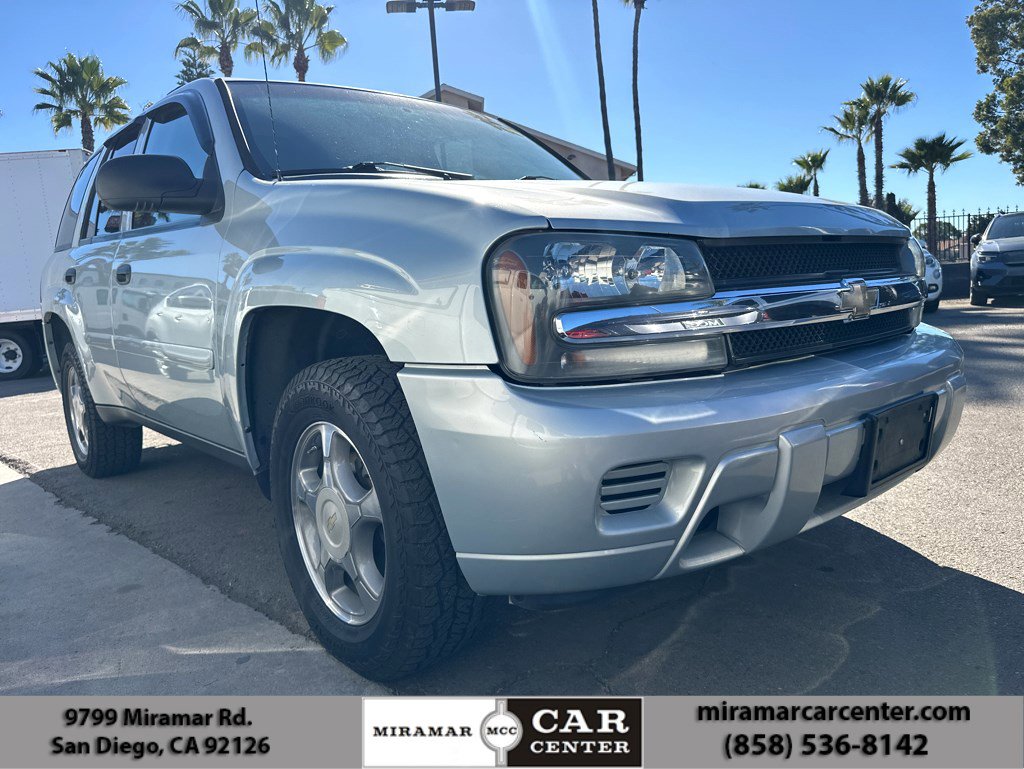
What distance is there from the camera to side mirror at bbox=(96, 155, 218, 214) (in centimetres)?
255

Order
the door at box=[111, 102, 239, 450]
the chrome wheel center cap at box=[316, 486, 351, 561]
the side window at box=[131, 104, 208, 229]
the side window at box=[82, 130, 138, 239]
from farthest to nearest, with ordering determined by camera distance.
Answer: the side window at box=[82, 130, 138, 239]
the side window at box=[131, 104, 208, 229]
the door at box=[111, 102, 239, 450]
the chrome wheel center cap at box=[316, 486, 351, 561]

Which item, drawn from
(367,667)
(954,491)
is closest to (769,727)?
(367,667)

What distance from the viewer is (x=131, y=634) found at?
8.25 feet

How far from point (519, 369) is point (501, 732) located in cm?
78

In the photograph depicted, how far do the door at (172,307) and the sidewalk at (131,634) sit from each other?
538 mm

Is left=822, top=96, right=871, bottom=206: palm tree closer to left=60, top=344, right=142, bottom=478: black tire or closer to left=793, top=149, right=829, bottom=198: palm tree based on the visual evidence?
left=793, top=149, right=829, bottom=198: palm tree

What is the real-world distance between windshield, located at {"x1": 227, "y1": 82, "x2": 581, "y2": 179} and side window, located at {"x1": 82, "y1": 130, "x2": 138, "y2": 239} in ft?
3.50

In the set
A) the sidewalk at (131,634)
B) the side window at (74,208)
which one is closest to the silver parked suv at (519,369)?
the sidewalk at (131,634)

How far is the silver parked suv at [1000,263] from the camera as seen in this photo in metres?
11.6

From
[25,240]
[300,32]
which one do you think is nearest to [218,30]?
[300,32]

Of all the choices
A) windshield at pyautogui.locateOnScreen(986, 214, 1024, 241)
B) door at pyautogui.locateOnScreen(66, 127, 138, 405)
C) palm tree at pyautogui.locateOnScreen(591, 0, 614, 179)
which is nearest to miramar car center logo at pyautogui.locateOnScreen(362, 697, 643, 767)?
door at pyautogui.locateOnScreen(66, 127, 138, 405)

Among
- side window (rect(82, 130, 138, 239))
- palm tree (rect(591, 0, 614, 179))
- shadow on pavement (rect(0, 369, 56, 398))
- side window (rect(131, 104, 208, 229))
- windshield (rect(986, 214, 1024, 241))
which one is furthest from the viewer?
palm tree (rect(591, 0, 614, 179))

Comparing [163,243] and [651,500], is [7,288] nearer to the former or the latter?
[163,243]

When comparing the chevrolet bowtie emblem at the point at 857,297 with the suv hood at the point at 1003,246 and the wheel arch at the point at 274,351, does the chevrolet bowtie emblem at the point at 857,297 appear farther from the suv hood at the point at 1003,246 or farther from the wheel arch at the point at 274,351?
the suv hood at the point at 1003,246
